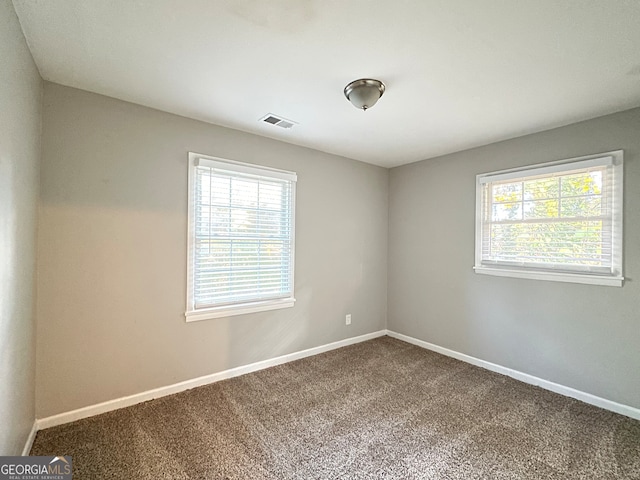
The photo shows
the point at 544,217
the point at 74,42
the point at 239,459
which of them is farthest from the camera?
the point at 544,217

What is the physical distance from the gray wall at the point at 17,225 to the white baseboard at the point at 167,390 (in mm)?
176

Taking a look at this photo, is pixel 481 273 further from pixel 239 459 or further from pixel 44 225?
pixel 44 225

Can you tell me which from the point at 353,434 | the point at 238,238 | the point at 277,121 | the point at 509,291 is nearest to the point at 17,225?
the point at 238,238

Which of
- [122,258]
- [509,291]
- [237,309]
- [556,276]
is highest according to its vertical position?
[122,258]

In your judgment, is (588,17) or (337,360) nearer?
(588,17)

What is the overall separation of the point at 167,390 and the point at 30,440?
33.5 inches

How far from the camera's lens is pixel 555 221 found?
273 cm

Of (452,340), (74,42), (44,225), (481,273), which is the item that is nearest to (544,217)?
(481,273)

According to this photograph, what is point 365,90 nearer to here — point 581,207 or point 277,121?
point 277,121

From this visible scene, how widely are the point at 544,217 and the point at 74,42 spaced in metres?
3.96

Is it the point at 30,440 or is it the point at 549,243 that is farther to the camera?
the point at 549,243

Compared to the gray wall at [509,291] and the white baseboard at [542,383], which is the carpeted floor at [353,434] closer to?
the white baseboard at [542,383]

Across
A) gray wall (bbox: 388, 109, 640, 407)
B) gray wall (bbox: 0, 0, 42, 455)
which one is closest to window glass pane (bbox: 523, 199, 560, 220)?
gray wall (bbox: 388, 109, 640, 407)

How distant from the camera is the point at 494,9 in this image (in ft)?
4.52
